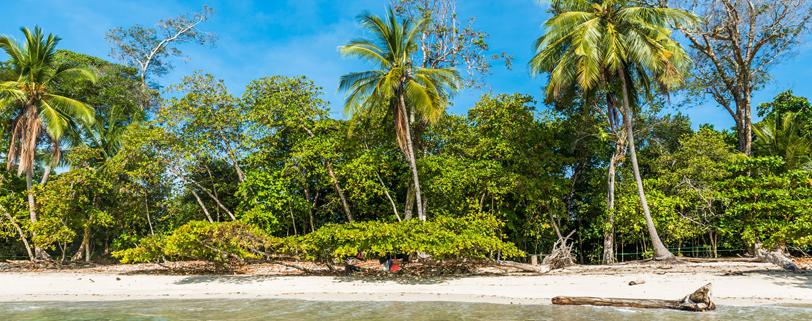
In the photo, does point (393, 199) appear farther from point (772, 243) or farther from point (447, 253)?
point (772, 243)

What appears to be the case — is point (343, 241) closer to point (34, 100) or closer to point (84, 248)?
point (34, 100)

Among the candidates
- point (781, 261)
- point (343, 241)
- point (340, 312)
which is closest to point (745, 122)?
point (781, 261)

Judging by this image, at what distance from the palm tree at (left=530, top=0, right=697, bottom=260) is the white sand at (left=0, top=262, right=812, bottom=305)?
3709mm

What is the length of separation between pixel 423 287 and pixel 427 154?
26.1 feet

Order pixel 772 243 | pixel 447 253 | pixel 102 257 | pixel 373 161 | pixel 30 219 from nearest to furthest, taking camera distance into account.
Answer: pixel 772 243 < pixel 447 253 < pixel 373 161 < pixel 30 219 < pixel 102 257

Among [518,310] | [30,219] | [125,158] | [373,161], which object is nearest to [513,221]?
[373,161]

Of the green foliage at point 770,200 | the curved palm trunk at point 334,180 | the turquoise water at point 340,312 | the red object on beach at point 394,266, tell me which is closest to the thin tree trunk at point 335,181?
the curved palm trunk at point 334,180

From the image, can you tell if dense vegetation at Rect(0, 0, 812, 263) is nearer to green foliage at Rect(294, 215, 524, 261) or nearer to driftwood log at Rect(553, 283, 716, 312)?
green foliage at Rect(294, 215, 524, 261)

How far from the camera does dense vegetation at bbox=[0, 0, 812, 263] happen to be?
49.7 ft

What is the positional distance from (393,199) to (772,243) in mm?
11516


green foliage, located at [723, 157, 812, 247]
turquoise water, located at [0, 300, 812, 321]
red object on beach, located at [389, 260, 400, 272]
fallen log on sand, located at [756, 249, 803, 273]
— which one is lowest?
turquoise water, located at [0, 300, 812, 321]

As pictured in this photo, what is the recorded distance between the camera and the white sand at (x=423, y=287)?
10.4 meters

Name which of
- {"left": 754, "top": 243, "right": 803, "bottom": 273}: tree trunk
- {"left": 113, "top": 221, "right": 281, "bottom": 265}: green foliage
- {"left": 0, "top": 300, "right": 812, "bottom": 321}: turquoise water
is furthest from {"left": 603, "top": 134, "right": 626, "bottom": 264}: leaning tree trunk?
{"left": 113, "top": 221, "right": 281, "bottom": 265}: green foliage

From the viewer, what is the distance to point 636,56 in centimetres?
1520
